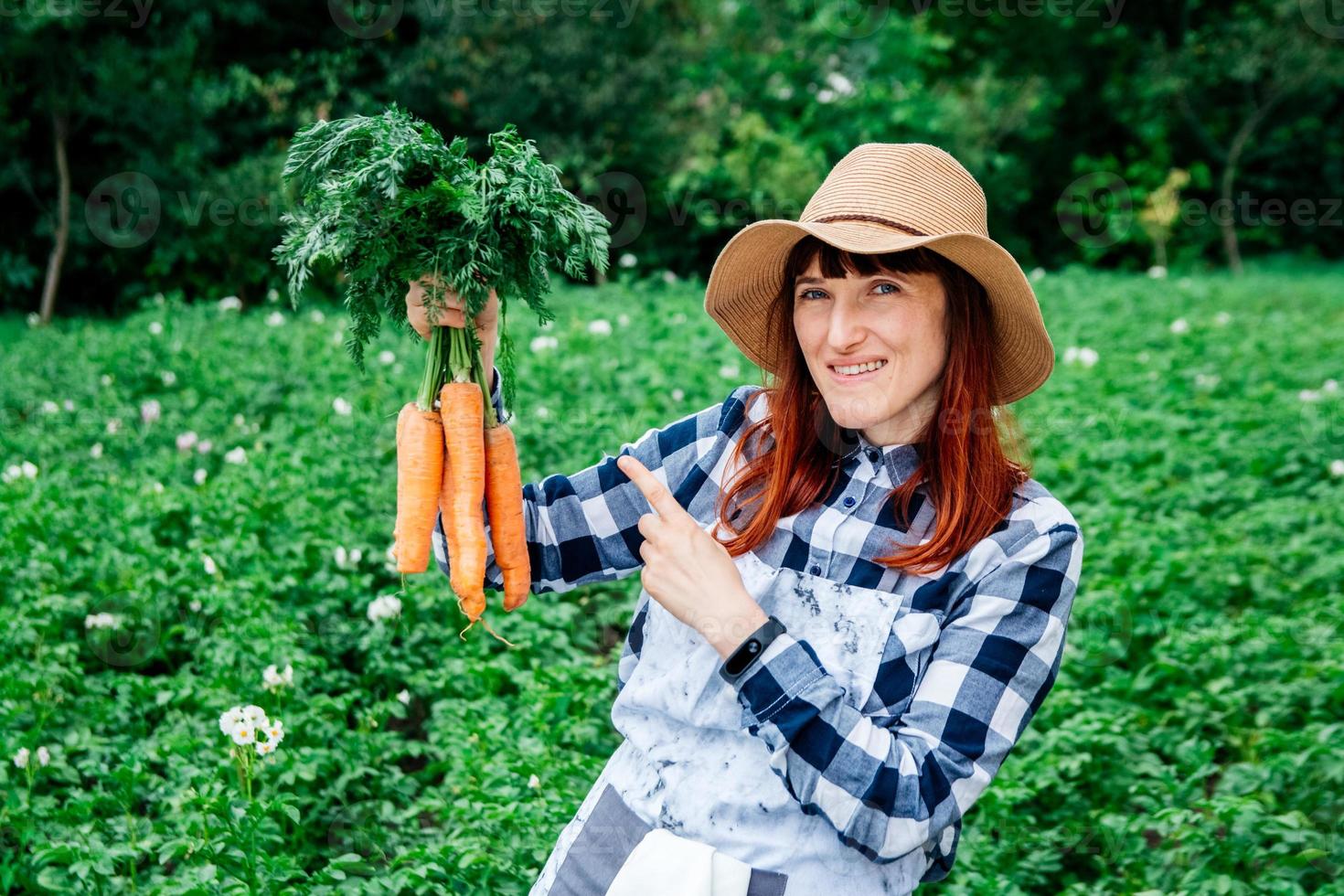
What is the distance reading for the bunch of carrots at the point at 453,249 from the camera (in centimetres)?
170

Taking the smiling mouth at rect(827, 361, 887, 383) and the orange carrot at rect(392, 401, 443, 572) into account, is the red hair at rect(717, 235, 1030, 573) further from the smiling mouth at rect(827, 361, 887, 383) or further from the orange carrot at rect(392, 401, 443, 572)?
the orange carrot at rect(392, 401, 443, 572)

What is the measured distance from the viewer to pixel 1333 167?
67.8 feet

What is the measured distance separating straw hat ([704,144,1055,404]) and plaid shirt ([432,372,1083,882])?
0.22m

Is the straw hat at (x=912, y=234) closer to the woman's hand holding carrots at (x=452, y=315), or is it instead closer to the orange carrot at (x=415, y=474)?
the woman's hand holding carrots at (x=452, y=315)

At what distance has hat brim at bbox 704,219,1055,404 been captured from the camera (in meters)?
1.70

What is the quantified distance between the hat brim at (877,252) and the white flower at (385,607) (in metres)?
1.70

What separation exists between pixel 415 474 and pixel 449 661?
153 centimetres

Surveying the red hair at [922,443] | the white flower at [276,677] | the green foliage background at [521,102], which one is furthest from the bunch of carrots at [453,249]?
the green foliage background at [521,102]

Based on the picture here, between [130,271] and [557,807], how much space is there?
10.9m

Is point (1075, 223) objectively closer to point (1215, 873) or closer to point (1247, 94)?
point (1247, 94)

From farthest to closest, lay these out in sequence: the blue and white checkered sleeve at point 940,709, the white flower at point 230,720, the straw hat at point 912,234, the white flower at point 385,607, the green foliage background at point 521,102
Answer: the green foliage background at point 521,102 < the white flower at point 385,607 < the white flower at point 230,720 < the straw hat at point 912,234 < the blue and white checkered sleeve at point 940,709

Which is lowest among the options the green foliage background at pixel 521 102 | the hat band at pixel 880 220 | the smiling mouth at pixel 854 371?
the smiling mouth at pixel 854 371

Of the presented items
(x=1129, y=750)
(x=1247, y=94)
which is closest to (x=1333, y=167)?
(x=1247, y=94)

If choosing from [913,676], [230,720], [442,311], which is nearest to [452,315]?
[442,311]
